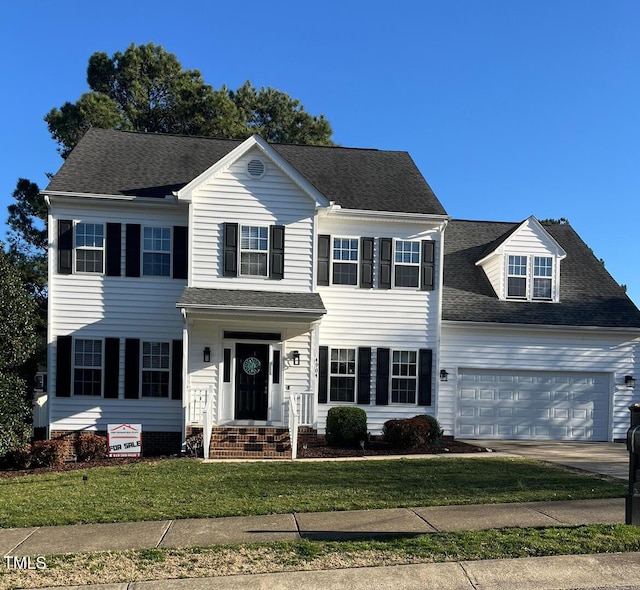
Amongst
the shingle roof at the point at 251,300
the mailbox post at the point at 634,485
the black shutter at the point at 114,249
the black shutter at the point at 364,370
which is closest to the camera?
the mailbox post at the point at 634,485

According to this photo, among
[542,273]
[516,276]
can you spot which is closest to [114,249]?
[516,276]

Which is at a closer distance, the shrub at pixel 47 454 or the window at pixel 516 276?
the shrub at pixel 47 454

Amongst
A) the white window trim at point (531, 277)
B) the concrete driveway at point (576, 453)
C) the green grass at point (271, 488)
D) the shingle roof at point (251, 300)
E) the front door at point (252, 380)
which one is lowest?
the concrete driveway at point (576, 453)

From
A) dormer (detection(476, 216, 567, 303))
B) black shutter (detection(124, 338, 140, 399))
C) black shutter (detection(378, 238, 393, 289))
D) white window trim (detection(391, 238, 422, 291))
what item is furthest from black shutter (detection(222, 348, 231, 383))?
dormer (detection(476, 216, 567, 303))

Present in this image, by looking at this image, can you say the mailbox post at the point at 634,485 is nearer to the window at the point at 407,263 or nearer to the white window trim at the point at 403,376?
the white window trim at the point at 403,376

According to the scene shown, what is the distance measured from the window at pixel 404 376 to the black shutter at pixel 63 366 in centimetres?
835

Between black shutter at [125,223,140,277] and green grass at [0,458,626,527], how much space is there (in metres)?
5.33

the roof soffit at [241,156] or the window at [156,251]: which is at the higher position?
the roof soffit at [241,156]

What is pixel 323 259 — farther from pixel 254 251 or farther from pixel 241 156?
pixel 241 156

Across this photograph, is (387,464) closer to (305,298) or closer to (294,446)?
(294,446)

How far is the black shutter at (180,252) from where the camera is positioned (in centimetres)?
1533

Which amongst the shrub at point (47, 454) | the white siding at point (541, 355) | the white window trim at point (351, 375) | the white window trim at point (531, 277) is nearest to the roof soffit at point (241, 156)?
the white window trim at point (351, 375)

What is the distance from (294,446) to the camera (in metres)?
13.3

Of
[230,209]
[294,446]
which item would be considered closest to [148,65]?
[230,209]
